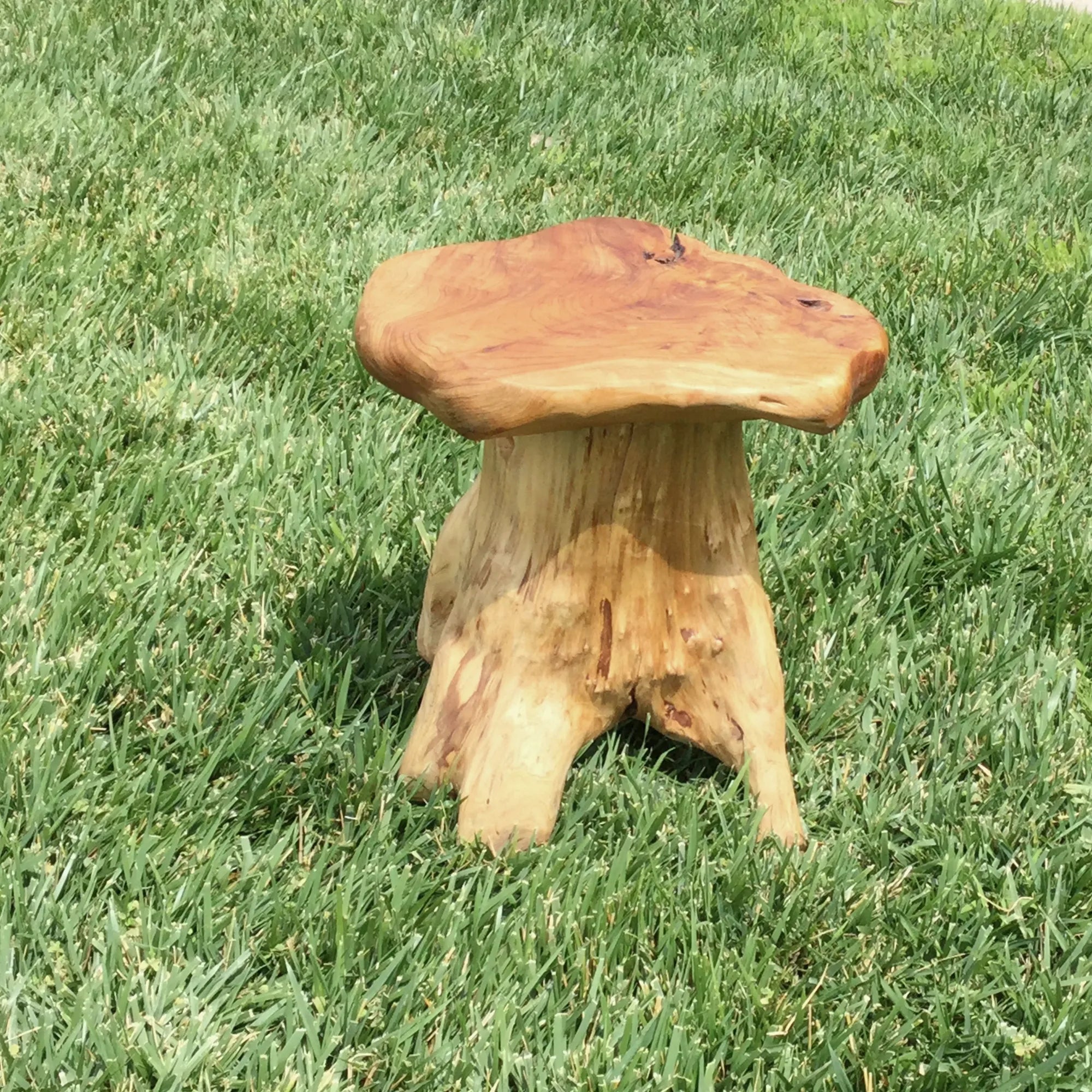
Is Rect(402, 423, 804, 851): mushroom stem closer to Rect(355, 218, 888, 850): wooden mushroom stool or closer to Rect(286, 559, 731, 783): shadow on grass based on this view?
Rect(355, 218, 888, 850): wooden mushroom stool

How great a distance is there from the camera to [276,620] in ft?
7.69

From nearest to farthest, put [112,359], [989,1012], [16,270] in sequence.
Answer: [989,1012]
[112,359]
[16,270]

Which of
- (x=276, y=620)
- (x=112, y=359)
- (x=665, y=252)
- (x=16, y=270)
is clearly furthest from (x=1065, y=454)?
(x=16, y=270)

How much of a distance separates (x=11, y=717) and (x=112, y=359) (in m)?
1.26

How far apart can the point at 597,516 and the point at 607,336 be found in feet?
1.05

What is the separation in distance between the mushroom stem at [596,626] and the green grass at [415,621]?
0.09 meters

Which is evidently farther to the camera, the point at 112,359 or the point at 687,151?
the point at 687,151

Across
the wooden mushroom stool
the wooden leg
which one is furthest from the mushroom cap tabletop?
the wooden leg

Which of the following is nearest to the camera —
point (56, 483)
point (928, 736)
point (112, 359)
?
point (928, 736)

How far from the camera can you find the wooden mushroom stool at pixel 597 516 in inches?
69.8

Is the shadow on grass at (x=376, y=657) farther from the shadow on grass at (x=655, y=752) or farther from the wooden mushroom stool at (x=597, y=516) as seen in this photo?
the wooden mushroom stool at (x=597, y=516)

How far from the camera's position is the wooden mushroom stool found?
69.8 inches

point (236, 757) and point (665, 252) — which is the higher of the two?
point (665, 252)

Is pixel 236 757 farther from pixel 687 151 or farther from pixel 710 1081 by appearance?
pixel 687 151
